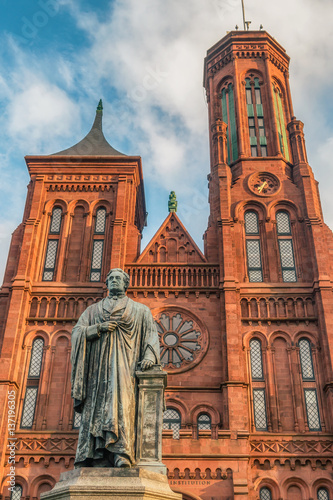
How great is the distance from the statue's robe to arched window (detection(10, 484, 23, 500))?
16400 millimetres

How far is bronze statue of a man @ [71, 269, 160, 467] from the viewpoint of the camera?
722 centimetres

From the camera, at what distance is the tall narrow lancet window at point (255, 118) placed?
3231 cm

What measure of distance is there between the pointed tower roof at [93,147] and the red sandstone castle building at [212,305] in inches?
6.5

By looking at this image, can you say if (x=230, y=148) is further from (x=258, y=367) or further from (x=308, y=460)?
(x=308, y=460)

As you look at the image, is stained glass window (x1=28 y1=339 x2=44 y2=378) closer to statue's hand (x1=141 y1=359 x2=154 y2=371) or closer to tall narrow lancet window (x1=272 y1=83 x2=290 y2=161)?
tall narrow lancet window (x1=272 y1=83 x2=290 y2=161)

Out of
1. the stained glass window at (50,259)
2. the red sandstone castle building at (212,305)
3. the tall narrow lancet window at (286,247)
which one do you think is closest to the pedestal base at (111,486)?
the red sandstone castle building at (212,305)

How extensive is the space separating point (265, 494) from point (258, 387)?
4236 millimetres

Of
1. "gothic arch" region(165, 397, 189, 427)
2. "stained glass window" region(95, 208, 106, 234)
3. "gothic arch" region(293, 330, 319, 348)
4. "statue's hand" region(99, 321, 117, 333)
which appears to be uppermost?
"stained glass window" region(95, 208, 106, 234)

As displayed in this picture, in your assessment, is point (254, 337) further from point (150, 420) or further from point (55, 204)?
point (150, 420)

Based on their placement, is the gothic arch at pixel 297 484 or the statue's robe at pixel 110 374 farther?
the gothic arch at pixel 297 484

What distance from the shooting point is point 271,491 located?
70.8 ft

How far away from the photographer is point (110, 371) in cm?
761

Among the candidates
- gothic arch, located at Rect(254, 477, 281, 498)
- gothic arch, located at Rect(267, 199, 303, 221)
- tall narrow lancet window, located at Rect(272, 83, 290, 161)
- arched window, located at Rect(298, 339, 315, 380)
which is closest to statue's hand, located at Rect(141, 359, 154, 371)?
gothic arch, located at Rect(254, 477, 281, 498)

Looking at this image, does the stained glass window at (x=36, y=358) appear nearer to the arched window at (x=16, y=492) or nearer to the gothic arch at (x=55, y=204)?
the arched window at (x=16, y=492)
